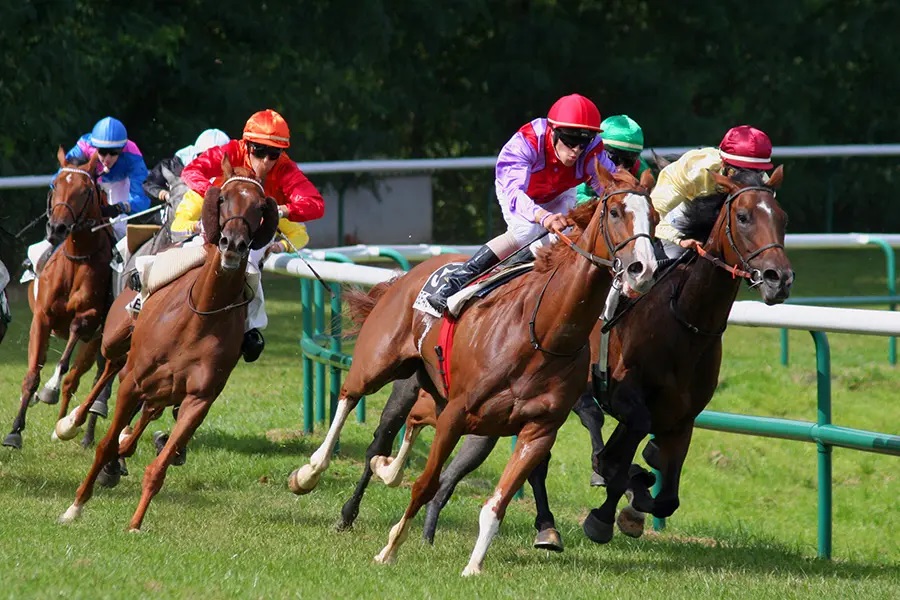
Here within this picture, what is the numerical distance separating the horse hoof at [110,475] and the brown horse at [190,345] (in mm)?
522

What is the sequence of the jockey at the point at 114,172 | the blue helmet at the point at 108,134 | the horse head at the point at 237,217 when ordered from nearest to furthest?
1. the horse head at the point at 237,217
2. the jockey at the point at 114,172
3. the blue helmet at the point at 108,134

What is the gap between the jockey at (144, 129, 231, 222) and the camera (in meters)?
10.3

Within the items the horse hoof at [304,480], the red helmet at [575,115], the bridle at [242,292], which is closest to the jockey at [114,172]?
the bridle at [242,292]

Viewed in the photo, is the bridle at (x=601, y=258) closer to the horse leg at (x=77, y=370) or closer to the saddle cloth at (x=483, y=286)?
the saddle cloth at (x=483, y=286)

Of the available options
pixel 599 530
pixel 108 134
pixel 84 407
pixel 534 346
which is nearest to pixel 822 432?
pixel 599 530

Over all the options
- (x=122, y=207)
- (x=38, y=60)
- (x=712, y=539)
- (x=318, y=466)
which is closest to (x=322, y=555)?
(x=318, y=466)

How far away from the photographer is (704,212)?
683cm

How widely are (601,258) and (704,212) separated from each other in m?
1.00

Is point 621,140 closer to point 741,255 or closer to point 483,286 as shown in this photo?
point 483,286

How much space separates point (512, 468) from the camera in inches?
244

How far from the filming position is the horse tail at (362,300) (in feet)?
26.1

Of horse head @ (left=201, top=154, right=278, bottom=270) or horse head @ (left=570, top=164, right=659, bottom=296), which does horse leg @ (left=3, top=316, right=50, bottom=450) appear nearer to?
horse head @ (left=201, top=154, right=278, bottom=270)

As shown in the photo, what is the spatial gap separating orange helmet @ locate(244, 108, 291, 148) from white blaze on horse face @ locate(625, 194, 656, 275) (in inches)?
99.5

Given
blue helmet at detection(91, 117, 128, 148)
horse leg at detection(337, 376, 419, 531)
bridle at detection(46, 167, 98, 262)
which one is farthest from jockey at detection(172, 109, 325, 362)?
blue helmet at detection(91, 117, 128, 148)
